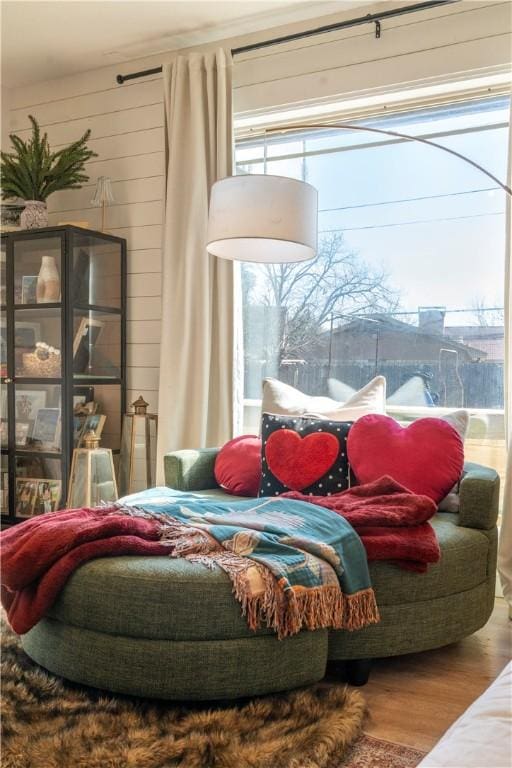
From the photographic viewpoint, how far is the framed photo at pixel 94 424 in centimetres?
393

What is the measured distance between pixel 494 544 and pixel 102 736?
1.44 meters

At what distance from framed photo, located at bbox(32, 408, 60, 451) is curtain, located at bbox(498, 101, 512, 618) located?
2226 mm

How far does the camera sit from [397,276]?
364cm

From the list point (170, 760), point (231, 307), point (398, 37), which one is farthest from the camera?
point (231, 307)

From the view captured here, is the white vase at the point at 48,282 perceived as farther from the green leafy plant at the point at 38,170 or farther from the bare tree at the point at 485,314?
the bare tree at the point at 485,314

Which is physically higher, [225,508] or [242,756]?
[225,508]

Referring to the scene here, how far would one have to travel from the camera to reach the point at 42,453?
395 cm

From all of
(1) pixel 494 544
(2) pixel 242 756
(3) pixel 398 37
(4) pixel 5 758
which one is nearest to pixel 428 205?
(3) pixel 398 37

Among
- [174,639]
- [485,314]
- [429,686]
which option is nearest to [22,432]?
[174,639]

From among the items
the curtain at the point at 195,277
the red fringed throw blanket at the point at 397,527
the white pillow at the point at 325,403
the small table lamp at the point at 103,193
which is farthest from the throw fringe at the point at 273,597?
the small table lamp at the point at 103,193

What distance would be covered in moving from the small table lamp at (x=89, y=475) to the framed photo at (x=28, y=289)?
0.83 metres

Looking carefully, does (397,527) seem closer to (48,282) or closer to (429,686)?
(429,686)

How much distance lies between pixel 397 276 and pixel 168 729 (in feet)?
8.02

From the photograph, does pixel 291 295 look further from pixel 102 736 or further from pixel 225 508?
pixel 102 736
